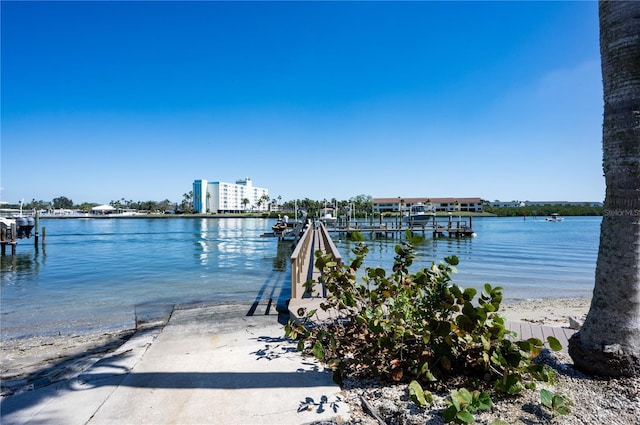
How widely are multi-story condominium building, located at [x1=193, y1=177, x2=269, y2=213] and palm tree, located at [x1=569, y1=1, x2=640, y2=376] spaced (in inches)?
6701

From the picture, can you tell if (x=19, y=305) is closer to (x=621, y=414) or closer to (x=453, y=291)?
(x=453, y=291)

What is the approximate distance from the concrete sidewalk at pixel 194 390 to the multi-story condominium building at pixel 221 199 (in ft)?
550

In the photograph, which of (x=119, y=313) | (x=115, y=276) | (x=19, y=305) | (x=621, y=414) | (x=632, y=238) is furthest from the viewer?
(x=115, y=276)

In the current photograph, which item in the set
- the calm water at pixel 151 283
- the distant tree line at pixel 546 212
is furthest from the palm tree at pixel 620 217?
the distant tree line at pixel 546 212

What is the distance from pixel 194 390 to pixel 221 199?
17147cm

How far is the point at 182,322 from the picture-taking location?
6.32 metres

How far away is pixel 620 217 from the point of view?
2820mm

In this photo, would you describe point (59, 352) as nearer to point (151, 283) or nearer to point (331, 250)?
point (331, 250)

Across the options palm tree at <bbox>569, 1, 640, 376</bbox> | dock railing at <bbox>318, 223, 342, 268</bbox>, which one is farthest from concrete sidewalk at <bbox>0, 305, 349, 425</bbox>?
palm tree at <bbox>569, 1, 640, 376</bbox>

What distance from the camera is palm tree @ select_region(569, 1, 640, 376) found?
278cm

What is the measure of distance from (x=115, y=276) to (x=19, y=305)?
503cm

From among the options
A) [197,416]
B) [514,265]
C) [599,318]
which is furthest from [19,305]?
[514,265]

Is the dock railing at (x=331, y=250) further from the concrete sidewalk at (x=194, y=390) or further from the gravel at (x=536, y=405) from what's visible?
the gravel at (x=536, y=405)

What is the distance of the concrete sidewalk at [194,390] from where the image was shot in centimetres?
284
